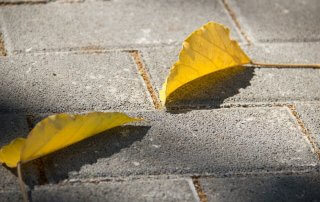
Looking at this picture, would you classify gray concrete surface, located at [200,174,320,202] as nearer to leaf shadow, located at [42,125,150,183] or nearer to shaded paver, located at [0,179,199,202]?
shaded paver, located at [0,179,199,202]

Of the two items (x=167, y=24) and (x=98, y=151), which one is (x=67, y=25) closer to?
(x=167, y=24)

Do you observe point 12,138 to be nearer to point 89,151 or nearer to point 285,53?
point 89,151

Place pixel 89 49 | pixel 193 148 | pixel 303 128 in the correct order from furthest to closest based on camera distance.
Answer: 1. pixel 89 49
2. pixel 303 128
3. pixel 193 148

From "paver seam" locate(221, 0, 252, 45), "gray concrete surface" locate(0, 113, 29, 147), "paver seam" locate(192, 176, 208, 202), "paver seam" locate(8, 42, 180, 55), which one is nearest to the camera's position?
"paver seam" locate(192, 176, 208, 202)

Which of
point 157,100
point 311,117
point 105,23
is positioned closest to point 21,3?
point 105,23

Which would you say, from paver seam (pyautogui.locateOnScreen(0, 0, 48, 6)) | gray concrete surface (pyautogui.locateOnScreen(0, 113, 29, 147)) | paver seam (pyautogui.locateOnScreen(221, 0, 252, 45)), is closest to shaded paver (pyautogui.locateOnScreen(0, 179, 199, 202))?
gray concrete surface (pyautogui.locateOnScreen(0, 113, 29, 147))

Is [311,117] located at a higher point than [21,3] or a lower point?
lower

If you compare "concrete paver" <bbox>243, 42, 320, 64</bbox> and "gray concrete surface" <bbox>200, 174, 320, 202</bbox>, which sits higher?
"concrete paver" <bbox>243, 42, 320, 64</bbox>
